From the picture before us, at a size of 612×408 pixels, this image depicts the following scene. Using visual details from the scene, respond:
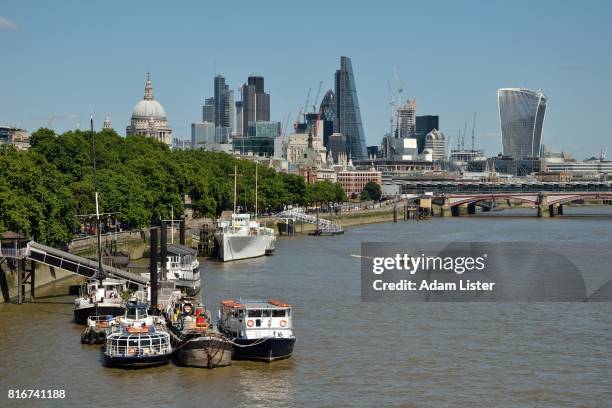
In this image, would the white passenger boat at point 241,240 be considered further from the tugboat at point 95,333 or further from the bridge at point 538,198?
the bridge at point 538,198

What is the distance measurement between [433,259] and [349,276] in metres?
8.38

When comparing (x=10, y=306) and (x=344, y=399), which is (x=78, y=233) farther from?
(x=344, y=399)

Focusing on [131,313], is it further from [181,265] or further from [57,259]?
[181,265]

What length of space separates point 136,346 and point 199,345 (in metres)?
1.99

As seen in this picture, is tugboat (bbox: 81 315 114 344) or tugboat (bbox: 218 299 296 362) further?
tugboat (bbox: 81 315 114 344)

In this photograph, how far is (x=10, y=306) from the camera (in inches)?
2088

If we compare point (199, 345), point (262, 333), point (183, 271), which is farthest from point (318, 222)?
point (199, 345)

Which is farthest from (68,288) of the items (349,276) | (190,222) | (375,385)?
(190,222)

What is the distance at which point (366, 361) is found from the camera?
40594 mm

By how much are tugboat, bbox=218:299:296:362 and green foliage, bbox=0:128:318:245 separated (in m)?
16.5

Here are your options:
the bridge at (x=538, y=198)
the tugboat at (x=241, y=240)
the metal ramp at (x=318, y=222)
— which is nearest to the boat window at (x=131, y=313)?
the tugboat at (x=241, y=240)

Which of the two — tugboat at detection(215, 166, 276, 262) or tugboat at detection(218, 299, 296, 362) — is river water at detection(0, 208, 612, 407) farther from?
tugboat at detection(215, 166, 276, 262)

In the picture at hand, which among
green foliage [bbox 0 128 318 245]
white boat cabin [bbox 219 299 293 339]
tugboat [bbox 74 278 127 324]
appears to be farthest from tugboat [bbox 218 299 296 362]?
green foliage [bbox 0 128 318 245]

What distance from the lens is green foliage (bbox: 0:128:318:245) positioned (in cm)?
6099
